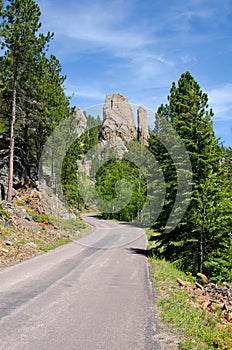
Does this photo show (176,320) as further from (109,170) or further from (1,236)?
(109,170)

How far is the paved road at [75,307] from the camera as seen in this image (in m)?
5.84

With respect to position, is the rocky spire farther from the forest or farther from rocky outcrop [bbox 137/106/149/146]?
the forest

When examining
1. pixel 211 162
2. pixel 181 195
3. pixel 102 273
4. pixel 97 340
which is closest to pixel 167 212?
pixel 181 195

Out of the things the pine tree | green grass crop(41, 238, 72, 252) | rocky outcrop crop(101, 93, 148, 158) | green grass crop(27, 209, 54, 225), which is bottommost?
green grass crop(41, 238, 72, 252)

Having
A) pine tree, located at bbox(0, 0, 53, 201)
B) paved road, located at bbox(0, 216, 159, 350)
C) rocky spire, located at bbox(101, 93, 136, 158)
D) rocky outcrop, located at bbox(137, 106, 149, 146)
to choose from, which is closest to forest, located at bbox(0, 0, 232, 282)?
pine tree, located at bbox(0, 0, 53, 201)

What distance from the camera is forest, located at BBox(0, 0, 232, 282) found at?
17859 millimetres

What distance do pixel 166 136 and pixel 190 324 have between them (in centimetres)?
1586

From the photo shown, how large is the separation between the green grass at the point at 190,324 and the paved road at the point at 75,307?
464mm

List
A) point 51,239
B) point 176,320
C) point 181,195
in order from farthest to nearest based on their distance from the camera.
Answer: point 51,239 < point 181,195 < point 176,320

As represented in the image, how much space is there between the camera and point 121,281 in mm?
11555

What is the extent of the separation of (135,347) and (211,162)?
1513 centimetres

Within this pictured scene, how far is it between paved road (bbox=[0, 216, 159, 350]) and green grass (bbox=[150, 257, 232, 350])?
1.52 ft

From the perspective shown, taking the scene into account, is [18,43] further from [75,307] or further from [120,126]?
[120,126]

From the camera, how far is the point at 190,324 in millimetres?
7090
